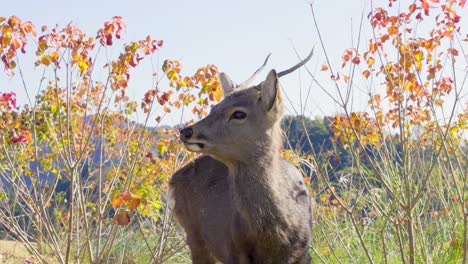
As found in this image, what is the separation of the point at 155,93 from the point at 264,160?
2.45 metres

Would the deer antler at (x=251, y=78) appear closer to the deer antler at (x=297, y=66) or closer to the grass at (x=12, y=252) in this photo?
the deer antler at (x=297, y=66)

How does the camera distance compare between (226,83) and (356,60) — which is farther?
(356,60)

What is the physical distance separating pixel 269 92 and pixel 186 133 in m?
0.69

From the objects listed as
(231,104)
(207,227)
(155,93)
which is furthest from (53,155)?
(231,104)

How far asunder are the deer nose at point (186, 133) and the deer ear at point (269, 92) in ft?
1.99

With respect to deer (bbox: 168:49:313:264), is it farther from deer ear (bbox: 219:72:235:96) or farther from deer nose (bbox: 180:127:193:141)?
deer ear (bbox: 219:72:235:96)

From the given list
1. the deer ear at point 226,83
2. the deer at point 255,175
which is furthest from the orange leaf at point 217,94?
the deer at point 255,175

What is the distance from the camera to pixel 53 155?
848 cm

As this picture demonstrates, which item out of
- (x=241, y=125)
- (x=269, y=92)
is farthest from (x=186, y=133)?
(x=269, y=92)

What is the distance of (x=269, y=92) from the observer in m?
4.36

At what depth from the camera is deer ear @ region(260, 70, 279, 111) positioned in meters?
4.30

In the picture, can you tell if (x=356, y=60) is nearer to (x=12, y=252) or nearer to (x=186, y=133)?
(x=186, y=133)

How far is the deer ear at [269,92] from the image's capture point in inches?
169

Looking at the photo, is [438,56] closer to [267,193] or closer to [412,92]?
[412,92]
